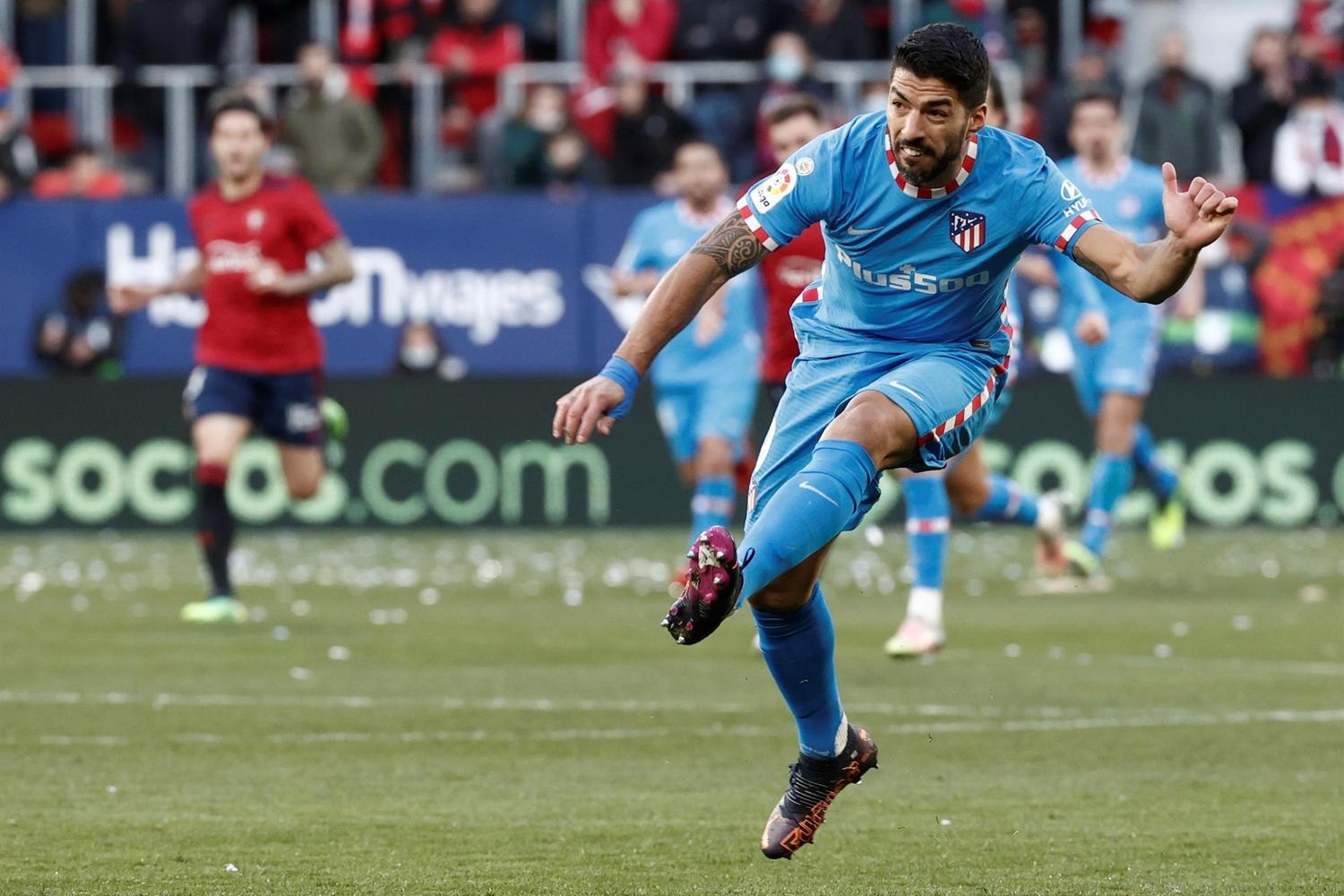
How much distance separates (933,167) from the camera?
6.17 metres

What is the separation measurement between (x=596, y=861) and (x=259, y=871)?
2.64ft

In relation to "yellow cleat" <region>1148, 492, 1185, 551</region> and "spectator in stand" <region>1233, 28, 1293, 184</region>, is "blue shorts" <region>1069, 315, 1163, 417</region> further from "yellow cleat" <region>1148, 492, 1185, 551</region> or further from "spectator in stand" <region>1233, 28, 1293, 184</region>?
"spectator in stand" <region>1233, 28, 1293, 184</region>

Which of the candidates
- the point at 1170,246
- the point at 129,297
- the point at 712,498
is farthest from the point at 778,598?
the point at 712,498

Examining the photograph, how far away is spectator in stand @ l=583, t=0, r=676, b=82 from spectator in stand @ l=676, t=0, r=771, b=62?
0.21 meters

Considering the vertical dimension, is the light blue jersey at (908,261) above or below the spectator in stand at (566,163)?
above

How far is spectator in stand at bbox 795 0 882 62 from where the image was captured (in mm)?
20453

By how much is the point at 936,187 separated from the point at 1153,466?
28.5 ft

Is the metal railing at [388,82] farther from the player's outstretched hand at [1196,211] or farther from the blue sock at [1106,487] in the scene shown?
the player's outstretched hand at [1196,211]

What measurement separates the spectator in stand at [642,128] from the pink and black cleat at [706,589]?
47.7 feet

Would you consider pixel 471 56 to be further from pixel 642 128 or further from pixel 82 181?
pixel 82 181

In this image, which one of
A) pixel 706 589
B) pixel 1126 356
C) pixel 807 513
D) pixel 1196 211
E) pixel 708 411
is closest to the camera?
pixel 706 589

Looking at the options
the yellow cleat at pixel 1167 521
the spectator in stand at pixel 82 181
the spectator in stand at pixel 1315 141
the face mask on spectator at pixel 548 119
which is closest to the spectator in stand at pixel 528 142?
the face mask on spectator at pixel 548 119

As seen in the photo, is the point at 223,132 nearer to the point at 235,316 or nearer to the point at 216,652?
the point at 235,316

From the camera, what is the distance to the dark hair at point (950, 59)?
597cm
